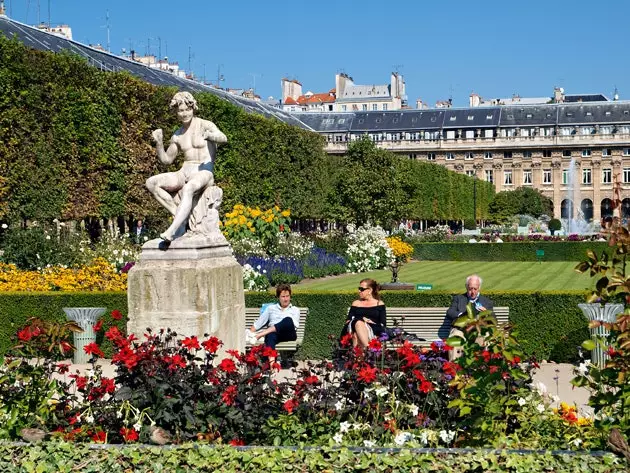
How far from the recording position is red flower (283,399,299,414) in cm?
511

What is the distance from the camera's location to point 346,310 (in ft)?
36.3

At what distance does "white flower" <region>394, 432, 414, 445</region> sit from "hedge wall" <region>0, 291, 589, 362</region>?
5.74 m

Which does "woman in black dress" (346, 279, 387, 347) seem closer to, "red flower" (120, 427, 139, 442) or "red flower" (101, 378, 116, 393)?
"red flower" (101, 378, 116, 393)

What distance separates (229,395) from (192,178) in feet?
10.8

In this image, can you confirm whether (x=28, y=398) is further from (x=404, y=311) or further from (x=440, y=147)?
(x=440, y=147)

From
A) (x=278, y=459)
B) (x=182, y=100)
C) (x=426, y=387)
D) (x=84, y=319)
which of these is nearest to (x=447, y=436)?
(x=426, y=387)

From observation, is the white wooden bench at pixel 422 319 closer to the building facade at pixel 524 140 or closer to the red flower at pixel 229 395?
the red flower at pixel 229 395

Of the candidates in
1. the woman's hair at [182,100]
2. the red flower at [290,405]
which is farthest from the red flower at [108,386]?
the woman's hair at [182,100]

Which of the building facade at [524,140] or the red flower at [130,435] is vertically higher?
the building facade at [524,140]

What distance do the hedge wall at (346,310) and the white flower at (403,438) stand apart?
574 cm

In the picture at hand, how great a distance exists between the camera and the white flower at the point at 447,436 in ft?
15.7

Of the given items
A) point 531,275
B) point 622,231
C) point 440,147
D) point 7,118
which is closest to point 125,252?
point 7,118

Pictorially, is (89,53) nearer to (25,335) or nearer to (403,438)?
(25,335)

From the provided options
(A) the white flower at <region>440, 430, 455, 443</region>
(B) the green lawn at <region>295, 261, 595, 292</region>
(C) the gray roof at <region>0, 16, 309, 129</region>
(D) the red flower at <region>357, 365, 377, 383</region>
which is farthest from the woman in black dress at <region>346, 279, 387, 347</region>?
(C) the gray roof at <region>0, 16, 309, 129</region>
